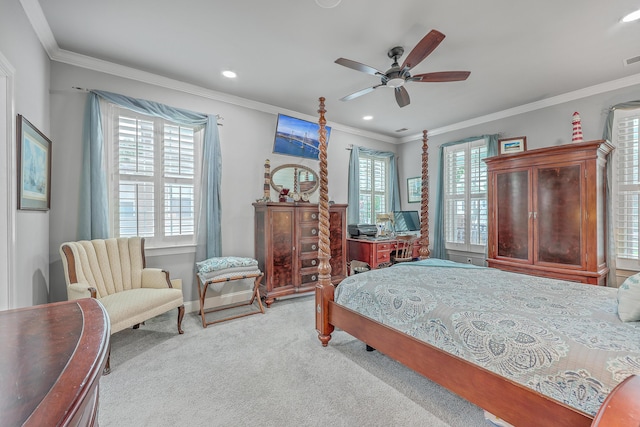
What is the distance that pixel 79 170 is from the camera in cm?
278

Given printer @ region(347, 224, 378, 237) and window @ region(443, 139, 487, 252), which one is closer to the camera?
window @ region(443, 139, 487, 252)

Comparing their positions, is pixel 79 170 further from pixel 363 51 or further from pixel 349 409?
pixel 349 409

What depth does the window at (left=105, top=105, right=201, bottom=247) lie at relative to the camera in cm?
301

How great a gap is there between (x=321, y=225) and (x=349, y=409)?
58.8 inches

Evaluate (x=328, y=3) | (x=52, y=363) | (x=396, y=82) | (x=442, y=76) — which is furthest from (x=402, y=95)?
(x=52, y=363)

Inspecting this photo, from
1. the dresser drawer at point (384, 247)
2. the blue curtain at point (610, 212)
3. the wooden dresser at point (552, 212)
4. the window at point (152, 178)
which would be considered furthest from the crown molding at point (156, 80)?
the blue curtain at point (610, 212)

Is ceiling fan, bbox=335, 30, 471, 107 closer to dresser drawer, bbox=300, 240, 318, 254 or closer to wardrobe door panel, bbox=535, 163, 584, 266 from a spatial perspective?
wardrobe door panel, bbox=535, 163, 584, 266

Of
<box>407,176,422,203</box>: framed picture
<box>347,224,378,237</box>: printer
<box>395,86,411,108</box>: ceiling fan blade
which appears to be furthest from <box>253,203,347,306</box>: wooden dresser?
<box>407,176,422,203</box>: framed picture

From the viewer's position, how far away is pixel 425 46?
6.80 ft

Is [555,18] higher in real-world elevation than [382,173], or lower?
higher

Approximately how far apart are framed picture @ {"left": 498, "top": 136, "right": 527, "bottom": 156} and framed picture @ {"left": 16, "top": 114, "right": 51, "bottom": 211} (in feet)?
17.7

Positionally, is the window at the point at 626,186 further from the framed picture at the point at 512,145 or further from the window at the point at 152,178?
the window at the point at 152,178

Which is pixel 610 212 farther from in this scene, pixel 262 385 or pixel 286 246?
pixel 262 385

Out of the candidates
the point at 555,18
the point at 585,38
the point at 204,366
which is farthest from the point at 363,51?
the point at 204,366
